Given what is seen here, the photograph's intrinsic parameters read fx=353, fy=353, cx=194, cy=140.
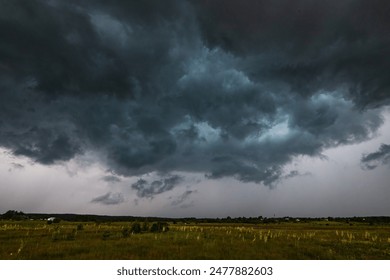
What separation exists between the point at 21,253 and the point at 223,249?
16.2 m

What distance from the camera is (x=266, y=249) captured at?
3180 cm

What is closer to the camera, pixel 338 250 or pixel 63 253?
pixel 63 253

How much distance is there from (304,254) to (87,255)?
17.7 metres

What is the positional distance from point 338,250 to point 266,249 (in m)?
7.27

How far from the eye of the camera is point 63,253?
27.7 meters

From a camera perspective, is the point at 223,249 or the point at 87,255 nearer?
the point at 87,255
